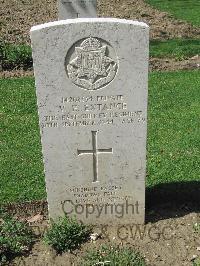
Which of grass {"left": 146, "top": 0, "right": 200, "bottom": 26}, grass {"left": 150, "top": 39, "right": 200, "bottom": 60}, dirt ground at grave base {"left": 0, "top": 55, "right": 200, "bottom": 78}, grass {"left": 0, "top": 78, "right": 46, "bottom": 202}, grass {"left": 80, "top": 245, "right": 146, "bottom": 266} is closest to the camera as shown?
grass {"left": 80, "top": 245, "right": 146, "bottom": 266}

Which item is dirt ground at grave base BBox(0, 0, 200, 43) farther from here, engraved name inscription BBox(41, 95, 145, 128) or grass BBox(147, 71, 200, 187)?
engraved name inscription BBox(41, 95, 145, 128)

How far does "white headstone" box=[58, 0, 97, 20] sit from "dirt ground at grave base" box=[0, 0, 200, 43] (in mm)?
2127

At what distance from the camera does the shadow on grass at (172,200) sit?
18.2ft

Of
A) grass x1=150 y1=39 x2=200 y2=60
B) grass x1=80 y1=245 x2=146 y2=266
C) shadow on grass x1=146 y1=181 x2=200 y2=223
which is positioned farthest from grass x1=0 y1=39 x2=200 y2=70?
grass x1=80 y1=245 x2=146 y2=266

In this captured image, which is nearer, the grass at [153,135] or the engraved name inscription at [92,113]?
the engraved name inscription at [92,113]

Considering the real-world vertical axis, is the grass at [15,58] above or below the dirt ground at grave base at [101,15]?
below

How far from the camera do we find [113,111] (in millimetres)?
4750

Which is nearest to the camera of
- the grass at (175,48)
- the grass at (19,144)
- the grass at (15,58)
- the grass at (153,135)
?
the grass at (19,144)

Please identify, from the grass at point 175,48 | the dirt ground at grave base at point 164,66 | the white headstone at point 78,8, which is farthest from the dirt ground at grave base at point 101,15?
the dirt ground at grave base at point 164,66

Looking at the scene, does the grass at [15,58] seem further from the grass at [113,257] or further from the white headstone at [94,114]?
the grass at [113,257]

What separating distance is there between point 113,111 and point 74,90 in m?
0.44

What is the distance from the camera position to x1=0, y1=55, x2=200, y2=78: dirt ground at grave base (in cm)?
1044

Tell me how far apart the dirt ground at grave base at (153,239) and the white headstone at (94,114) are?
174 millimetres

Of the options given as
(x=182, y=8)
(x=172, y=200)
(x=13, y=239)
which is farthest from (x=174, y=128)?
(x=182, y=8)
